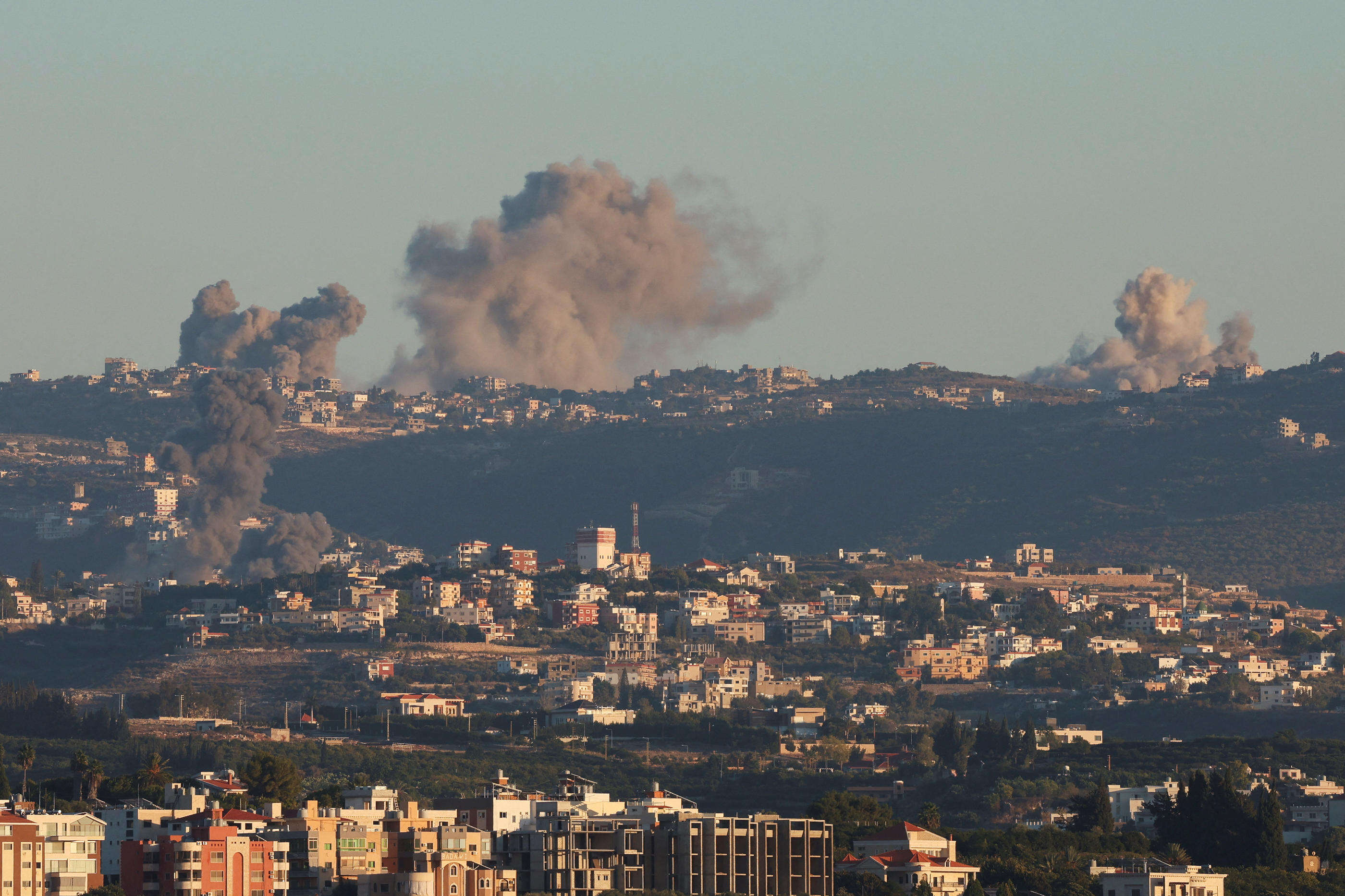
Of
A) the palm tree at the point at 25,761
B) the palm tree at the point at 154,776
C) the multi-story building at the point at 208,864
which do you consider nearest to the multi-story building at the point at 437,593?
the palm tree at the point at 25,761

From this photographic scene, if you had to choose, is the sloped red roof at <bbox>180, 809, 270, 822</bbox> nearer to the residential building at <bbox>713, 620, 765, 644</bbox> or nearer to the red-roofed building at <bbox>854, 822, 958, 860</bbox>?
the red-roofed building at <bbox>854, 822, 958, 860</bbox>

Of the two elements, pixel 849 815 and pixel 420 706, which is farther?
pixel 420 706

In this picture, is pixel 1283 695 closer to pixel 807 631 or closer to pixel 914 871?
pixel 807 631

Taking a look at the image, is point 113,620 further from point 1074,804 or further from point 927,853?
point 927,853

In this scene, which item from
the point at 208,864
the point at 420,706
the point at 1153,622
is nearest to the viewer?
the point at 208,864

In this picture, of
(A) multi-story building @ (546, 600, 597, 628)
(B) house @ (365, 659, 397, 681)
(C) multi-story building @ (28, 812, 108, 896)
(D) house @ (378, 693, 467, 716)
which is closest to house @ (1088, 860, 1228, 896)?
(C) multi-story building @ (28, 812, 108, 896)

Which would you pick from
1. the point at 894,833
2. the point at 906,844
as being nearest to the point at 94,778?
the point at 894,833
